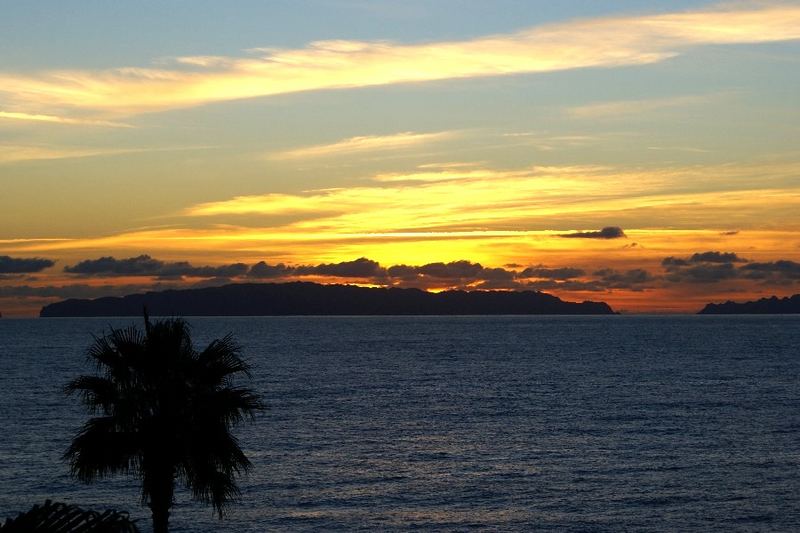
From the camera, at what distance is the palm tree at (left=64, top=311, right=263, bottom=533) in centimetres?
2666

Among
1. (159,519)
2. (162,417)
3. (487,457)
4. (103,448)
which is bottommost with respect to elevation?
(487,457)

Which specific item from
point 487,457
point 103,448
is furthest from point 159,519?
point 487,457

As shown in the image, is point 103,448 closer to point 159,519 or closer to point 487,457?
point 159,519

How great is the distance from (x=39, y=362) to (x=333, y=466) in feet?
430

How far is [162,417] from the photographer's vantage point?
87.9 feet

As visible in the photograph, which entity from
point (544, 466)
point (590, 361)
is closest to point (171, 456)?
point (544, 466)

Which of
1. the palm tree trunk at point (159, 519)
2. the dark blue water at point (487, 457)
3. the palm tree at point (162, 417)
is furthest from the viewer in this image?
the dark blue water at point (487, 457)

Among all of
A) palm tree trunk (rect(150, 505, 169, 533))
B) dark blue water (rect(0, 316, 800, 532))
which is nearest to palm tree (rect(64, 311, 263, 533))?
palm tree trunk (rect(150, 505, 169, 533))

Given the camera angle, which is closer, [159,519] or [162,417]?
[159,519]

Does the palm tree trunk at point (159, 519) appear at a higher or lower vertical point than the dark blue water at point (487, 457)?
higher

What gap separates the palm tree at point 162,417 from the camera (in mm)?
26656

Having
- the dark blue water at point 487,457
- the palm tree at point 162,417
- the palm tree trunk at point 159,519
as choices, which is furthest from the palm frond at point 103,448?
the dark blue water at point 487,457

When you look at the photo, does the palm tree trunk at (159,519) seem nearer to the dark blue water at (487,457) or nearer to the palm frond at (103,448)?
the palm frond at (103,448)

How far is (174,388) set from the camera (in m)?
27.2
